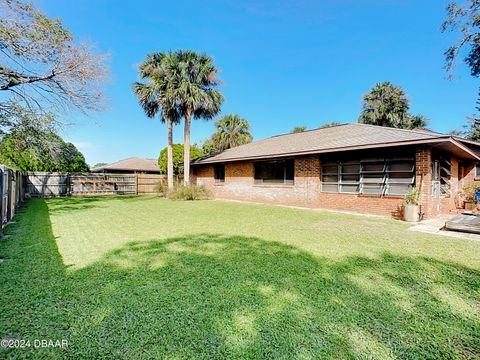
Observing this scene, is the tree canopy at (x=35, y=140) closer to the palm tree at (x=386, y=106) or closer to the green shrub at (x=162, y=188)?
the green shrub at (x=162, y=188)

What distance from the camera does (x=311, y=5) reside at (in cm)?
1203

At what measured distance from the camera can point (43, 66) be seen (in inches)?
364

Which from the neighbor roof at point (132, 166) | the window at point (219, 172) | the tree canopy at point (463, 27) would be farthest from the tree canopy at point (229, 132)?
the tree canopy at point (463, 27)

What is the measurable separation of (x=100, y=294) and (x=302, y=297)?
2356 mm

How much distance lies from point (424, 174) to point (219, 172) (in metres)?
12.4

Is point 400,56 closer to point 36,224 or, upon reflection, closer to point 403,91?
point 403,91

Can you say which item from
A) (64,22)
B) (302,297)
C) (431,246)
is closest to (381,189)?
(431,246)

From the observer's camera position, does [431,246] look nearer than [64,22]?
Yes

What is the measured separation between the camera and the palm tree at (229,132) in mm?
25969

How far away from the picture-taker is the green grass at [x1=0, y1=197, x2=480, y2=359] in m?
1.94

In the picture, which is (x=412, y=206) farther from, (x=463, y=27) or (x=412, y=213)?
(x=463, y=27)

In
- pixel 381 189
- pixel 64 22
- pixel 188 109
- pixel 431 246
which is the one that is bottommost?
pixel 431 246

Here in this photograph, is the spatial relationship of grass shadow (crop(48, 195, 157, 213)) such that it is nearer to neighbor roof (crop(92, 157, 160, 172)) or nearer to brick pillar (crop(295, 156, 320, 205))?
brick pillar (crop(295, 156, 320, 205))

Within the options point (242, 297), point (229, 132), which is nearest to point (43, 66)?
point (242, 297)
